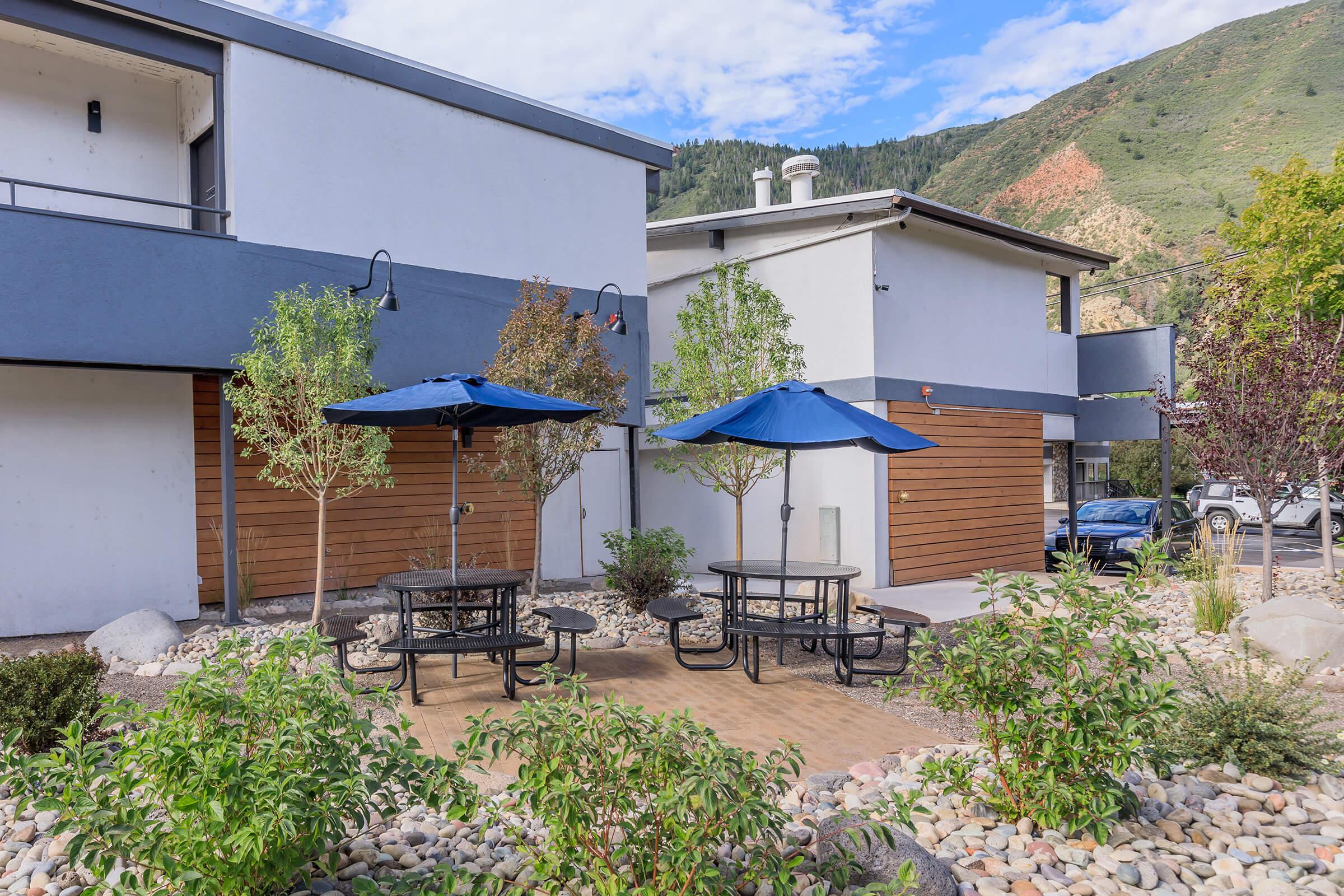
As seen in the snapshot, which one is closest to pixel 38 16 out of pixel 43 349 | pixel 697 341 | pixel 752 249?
pixel 43 349

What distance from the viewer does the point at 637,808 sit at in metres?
2.64

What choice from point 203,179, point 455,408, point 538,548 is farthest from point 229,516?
point 203,179

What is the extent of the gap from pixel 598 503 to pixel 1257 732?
31.7 ft

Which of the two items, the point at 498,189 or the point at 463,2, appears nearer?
the point at 498,189

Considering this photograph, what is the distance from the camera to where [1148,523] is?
49.1 feet

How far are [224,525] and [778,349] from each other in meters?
6.37

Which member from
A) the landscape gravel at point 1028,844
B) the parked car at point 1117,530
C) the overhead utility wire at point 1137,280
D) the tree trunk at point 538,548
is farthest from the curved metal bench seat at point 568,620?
the overhead utility wire at point 1137,280

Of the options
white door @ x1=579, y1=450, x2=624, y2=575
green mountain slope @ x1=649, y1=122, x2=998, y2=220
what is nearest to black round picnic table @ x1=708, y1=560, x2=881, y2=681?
white door @ x1=579, y1=450, x2=624, y2=575

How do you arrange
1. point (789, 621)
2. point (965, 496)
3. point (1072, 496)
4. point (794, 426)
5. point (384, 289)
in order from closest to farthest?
point (794, 426), point (789, 621), point (384, 289), point (965, 496), point (1072, 496)

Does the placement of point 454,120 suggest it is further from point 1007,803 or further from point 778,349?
point 1007,803

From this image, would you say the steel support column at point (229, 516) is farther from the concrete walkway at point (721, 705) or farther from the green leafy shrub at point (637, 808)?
the green leafy shrub at point (637, 808)

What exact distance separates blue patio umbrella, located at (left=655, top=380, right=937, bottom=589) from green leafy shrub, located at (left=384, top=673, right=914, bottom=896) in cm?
360

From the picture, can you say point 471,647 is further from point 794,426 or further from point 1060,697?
point 1060,697

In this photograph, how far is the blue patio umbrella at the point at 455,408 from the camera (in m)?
5.84
